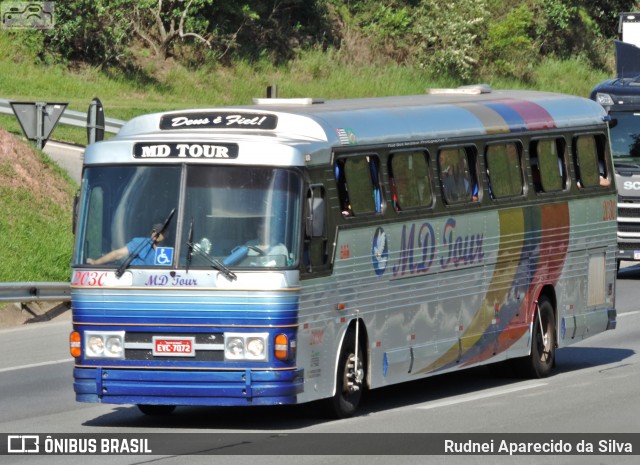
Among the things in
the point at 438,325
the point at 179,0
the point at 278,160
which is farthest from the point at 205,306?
the point at 179,0

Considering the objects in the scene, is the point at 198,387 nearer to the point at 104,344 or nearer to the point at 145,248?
the point at 104,344

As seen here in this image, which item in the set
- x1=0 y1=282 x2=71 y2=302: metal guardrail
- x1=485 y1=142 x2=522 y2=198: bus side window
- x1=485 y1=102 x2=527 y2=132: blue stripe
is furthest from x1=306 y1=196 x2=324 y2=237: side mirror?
x1=0 y1=282 x2=71 y2=302: metal guardrail

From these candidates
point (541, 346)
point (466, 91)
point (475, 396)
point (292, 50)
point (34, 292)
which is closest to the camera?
point (475, 396)

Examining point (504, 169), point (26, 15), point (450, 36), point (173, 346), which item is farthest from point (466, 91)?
point (450, 36)

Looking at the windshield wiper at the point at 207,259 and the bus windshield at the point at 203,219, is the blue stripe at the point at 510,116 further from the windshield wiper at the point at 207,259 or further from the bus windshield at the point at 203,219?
the windshield wiper at the point at 207,259

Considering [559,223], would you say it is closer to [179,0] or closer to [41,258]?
[41,258]

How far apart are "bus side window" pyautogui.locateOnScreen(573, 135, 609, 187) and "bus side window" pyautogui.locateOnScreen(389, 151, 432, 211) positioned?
3.60m

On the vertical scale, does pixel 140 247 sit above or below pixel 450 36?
above

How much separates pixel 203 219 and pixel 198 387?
4.52 feet

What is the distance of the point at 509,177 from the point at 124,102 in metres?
28.3

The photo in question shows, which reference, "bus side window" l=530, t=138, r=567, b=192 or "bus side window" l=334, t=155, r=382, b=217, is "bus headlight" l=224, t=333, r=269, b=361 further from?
"bus side window" l=530, t=138, r=567, b=192

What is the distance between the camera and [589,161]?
18.3 m

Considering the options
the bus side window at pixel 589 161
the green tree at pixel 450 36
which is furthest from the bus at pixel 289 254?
the green tree at pixel 450 36

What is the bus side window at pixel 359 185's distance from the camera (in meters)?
13.5
